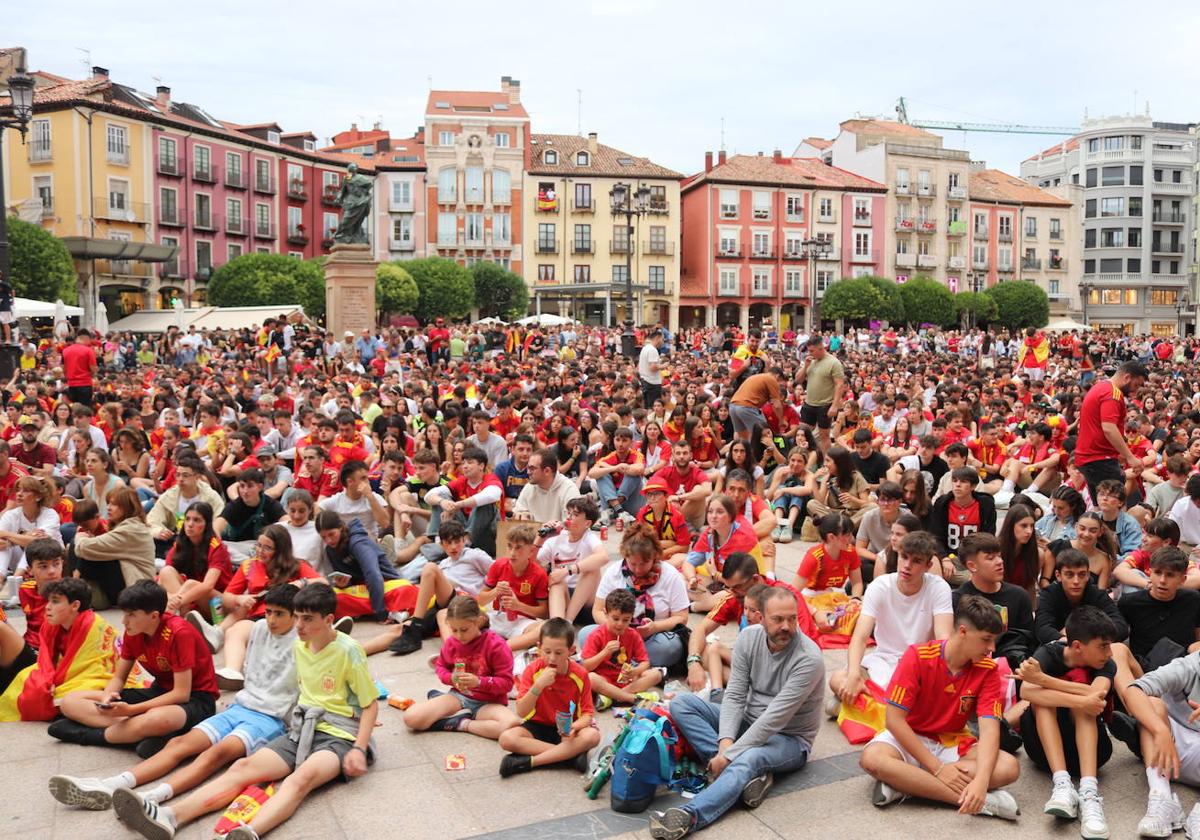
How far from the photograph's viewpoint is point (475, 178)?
61031mm

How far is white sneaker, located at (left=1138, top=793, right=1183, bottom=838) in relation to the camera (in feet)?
15.2

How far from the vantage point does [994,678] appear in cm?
507

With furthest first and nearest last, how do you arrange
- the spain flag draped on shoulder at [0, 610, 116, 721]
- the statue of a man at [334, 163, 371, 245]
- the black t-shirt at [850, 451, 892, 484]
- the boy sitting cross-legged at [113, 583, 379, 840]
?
the statue of a man at [334, 163, 371, 245] < the black t-shirt at [850, 451, 892, 484] < the spain flag draped on shoulder at [0, 610, 116, 721] < the boy sitting cross-legged at [113, 583, 379, 840]

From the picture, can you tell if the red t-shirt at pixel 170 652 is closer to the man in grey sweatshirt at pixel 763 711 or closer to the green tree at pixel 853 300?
the man in grey sweatshirt at pixel 763 711

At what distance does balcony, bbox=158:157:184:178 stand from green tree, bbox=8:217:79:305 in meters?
10.1

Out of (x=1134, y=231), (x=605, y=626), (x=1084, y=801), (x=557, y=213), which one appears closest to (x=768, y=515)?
(x=605, y=626)

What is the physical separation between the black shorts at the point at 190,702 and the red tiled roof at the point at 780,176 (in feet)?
201

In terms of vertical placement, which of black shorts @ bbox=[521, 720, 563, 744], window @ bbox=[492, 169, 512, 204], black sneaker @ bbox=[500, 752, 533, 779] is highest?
window @ bbox=[492, 169, 512, 204]

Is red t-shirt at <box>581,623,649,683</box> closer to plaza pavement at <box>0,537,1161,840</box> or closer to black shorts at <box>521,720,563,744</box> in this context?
black shorts at <box>521,720,563,744</box>

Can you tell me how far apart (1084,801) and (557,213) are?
194ft

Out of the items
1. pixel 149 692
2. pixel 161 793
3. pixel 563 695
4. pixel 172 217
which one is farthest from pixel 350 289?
pixel 172 217

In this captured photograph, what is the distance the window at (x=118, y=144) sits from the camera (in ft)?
148

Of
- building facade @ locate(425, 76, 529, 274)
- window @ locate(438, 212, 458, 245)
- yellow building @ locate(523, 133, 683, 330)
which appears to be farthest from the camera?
yellow building @ locate(523, 133, 683, 330)

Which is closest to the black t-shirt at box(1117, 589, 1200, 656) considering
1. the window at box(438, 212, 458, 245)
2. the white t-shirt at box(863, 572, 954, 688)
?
the white t-shirt at box(863, 572, 954, 688)
